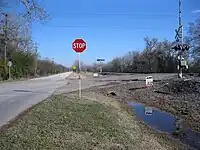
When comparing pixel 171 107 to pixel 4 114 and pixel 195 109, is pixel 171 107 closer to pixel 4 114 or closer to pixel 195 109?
pixel 195 109

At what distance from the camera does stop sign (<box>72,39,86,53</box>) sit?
1691 centimetres

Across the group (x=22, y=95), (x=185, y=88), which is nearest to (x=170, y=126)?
(x=22, y=95)

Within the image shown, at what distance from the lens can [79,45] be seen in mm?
16953

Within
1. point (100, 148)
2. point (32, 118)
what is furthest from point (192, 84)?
point (100, 148)

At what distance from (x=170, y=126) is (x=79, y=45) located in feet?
22.8

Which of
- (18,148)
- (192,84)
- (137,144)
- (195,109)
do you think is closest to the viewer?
(18,148)

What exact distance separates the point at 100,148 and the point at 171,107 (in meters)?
11.7

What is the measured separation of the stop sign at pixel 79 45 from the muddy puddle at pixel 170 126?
4.79m

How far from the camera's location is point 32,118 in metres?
10.3

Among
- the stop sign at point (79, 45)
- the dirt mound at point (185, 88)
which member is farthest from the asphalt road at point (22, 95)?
the dirt mound at point (185, 88)

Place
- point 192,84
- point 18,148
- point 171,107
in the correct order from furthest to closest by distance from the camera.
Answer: point 192,84 → point 171,107 → point 18,148

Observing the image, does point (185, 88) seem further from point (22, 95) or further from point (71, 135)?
point (71, 135)

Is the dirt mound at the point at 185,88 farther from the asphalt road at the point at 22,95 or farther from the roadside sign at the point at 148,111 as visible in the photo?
the asphalt road at the point at 22,95

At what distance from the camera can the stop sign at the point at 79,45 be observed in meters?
16.9
